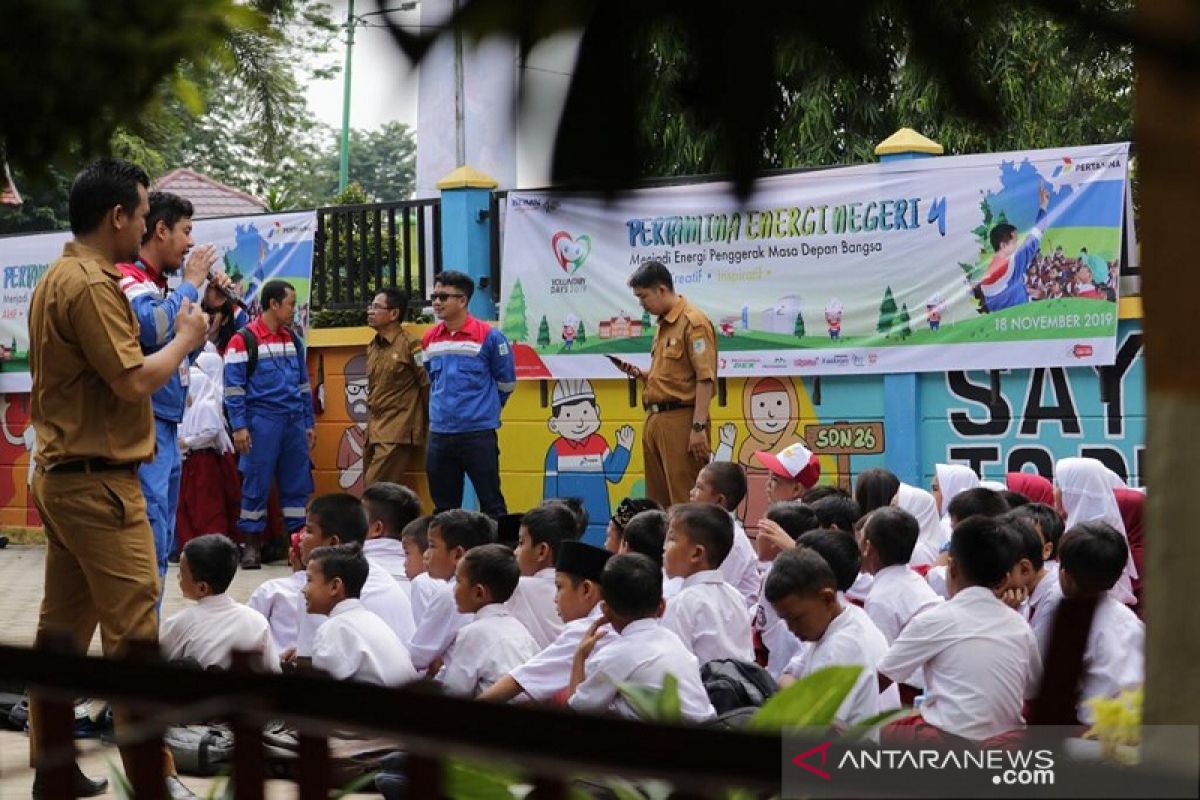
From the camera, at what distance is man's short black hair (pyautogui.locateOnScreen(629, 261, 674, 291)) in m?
6.57

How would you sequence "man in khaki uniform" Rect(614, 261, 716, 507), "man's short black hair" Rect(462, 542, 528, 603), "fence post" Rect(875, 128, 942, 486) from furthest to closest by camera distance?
"fence post" Rect(875, 128, 942, 486) → "man in khaki uniform" Rect(614, 261, 716, 507) → "man's short black hair" Rect(462, 542, 528, 603)

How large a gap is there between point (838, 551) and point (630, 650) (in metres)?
1.08

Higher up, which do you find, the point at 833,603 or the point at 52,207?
the point at 52,207

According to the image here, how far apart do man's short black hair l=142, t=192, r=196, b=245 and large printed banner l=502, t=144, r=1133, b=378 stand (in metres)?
2.22

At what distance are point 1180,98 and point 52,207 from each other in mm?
2083

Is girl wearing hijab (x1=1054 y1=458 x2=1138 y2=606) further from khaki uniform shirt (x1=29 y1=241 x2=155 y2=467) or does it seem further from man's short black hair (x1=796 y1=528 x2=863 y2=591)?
khaki uniform shirt (x1=29 y1=241 x2=155 y2=467)

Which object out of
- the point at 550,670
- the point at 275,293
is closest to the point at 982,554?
the point at 550,670

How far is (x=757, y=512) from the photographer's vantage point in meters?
8.04

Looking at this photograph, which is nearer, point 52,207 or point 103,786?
point 52,207

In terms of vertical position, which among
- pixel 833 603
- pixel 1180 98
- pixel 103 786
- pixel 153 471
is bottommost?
pixel 103 786

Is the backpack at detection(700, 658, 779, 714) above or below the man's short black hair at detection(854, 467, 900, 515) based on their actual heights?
below

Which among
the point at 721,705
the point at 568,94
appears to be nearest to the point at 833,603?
the point at 721,705

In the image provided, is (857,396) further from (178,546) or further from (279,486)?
(178,546)

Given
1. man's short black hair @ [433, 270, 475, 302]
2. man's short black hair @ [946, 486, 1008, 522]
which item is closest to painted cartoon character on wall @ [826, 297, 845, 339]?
man's short black hair @ [433, 270, 475, 302]
